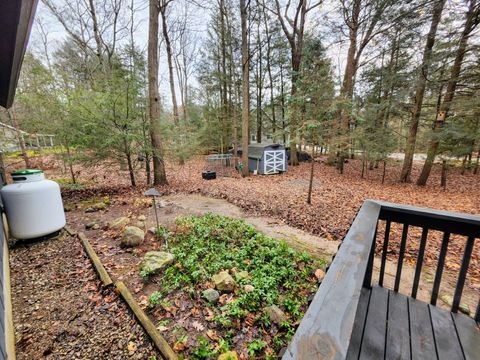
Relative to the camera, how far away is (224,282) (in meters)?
2.59

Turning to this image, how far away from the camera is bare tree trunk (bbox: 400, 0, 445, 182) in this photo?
725cm

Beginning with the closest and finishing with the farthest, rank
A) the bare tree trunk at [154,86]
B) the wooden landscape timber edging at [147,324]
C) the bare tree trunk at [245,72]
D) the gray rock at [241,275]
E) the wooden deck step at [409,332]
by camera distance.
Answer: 1. the wooden deck step at [409,332]
2. the wooden landscape timber edging at [147,324]
3. the gray rock at [241,275]
4. the bare tree trunk at [154,86]
5. the bare tree trunk at [245,72]

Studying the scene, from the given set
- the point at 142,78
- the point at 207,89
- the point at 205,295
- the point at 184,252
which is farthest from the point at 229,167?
the point at 205,295

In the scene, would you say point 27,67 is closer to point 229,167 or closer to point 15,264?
point 15,264

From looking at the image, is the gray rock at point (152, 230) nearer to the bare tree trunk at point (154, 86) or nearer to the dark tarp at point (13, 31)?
the dark tarp at point (13, 31)

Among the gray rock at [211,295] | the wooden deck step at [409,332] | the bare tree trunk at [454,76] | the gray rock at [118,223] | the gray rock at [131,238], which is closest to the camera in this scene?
the wooden deck step at [409,332]

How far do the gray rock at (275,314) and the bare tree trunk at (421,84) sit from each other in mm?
9921

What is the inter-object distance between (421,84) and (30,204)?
1236cm

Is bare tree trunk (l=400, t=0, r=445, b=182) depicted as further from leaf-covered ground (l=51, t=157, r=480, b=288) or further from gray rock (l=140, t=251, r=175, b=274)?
gray rock (l=140, t=251, r=175, b=274)

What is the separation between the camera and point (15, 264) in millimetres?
3031

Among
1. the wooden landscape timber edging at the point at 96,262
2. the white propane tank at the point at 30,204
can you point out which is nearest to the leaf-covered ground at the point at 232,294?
the wooden landscape timber edging at the point at 96,262

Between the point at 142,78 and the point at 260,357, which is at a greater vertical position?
the point at 142,78

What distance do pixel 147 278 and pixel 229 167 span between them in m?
12.2

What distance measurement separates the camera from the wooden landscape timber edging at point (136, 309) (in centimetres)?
179
